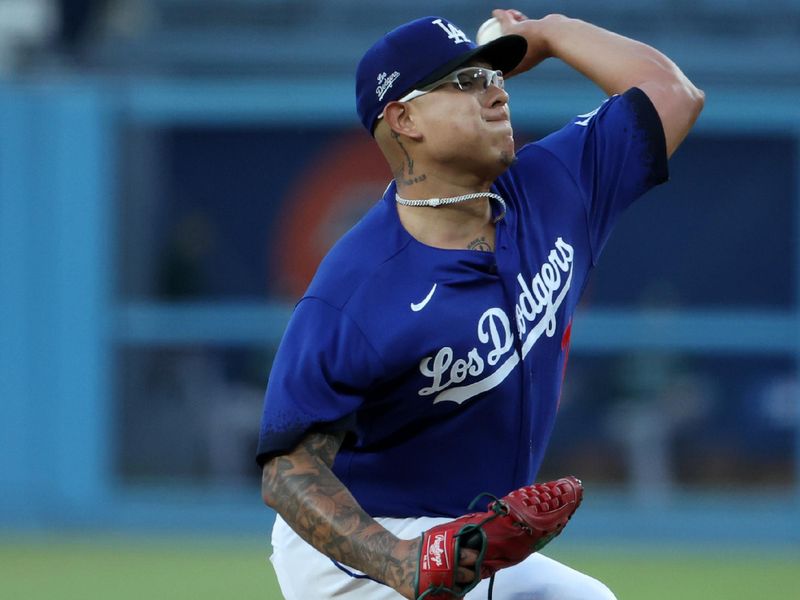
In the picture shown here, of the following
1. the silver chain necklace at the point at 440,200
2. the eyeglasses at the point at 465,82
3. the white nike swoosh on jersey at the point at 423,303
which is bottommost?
the white nike swoosh on jersey at the point at 423,303

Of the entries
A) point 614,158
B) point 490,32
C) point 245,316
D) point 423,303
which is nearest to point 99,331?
point 245,316

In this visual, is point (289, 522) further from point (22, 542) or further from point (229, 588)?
point (22, 542)

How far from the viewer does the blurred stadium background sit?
459 inches

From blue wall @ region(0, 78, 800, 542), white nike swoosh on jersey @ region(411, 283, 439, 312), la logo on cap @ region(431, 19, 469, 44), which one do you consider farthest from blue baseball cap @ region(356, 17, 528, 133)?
blue wall @ region(0, 78, 800, 542)

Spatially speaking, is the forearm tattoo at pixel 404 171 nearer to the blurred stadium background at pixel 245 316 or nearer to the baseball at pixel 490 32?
the baseball at pixel 490 32

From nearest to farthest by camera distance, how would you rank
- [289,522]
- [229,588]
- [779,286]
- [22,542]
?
[289,522]
[229,588]
[22,542]
[779,286]

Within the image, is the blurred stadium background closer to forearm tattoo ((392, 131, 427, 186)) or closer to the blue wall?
the blue wall

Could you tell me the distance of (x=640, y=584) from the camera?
9.19 m

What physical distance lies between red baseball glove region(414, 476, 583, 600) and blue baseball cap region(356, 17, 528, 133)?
3.93 feet

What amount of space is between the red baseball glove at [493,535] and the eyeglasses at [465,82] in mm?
1149

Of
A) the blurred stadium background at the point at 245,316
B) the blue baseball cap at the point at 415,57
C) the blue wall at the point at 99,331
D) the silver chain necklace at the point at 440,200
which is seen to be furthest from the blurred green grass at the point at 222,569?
the blue baseball cap at the point at 415,57

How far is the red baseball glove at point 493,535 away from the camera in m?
3.76

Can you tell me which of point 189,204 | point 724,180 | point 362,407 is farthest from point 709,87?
point 362,407

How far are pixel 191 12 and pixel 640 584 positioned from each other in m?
7.65
